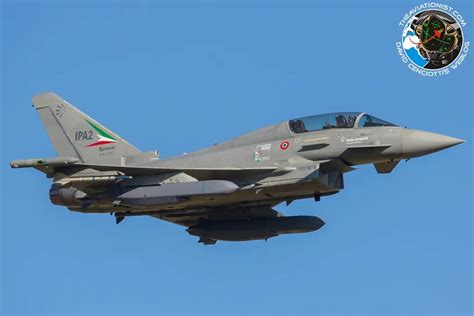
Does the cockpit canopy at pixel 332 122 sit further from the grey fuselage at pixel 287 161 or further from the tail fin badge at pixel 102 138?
the tail fin badge at pixel 102 138

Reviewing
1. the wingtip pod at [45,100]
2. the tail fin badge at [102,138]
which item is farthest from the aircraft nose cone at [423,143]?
the wingtip pod at [45,100]

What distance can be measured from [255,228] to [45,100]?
7169 mm

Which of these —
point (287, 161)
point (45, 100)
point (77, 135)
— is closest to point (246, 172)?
point (287, 161)

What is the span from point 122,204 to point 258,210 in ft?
12.8

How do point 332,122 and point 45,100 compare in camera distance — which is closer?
point 332,122

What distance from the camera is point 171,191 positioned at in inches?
898

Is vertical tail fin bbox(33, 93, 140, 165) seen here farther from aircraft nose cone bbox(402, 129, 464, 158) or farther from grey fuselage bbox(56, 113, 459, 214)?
aircraft nose cone bbox(402, 129, 464, 158)

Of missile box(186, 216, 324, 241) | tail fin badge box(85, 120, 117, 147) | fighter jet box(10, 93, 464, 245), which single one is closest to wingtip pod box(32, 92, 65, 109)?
tail fin badge box(85, 120, 117, 147)

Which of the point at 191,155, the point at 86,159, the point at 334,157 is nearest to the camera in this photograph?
the point at 334,157

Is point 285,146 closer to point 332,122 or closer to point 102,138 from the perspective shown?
point 332,122

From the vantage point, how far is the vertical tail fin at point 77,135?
84.2 feet

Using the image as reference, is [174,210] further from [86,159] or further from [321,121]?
[321,121]

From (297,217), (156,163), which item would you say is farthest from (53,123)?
(297,217)

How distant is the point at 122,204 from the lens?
23.5m
